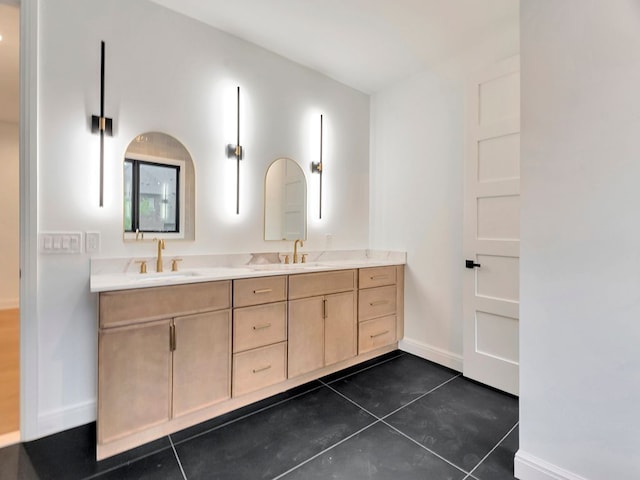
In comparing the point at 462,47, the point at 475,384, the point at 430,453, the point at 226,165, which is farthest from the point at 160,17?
the point at 475,384

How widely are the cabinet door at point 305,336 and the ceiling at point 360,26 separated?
2.12 meters

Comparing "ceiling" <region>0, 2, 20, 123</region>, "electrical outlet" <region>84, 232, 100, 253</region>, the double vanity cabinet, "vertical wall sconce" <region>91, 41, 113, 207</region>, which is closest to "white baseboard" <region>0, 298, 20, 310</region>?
"ceiling" <region>0, 2, 20, 123</region>

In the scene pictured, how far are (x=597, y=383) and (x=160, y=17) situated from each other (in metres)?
3.31

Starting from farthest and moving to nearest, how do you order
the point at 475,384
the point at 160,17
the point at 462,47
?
the point at 462,47 → the point at 475,384 → the point at 160,17

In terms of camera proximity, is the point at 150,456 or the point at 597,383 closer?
the point at 597,383

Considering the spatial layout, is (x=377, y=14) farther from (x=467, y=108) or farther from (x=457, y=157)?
(x=457, y=157)

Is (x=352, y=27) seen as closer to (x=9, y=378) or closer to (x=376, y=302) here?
(x=376, y=302)

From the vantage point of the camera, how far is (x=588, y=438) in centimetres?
133

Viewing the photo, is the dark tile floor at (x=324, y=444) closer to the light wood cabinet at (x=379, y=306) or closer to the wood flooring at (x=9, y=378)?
the wood flooring at (x=9, y=378)

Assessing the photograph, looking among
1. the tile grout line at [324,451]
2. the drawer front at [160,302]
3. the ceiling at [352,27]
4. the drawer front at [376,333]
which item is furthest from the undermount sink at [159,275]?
the ceiling at [352,27]

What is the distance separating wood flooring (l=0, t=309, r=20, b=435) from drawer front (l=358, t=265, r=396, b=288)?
2.51m

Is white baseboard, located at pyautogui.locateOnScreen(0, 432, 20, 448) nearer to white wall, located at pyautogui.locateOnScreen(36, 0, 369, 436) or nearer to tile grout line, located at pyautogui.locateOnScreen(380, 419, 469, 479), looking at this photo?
white wall, located at pyautogui.locateOnScreen(36, 0, 369, 436)

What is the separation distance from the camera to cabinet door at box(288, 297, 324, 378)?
2.29m

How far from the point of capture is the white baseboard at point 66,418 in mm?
1799
